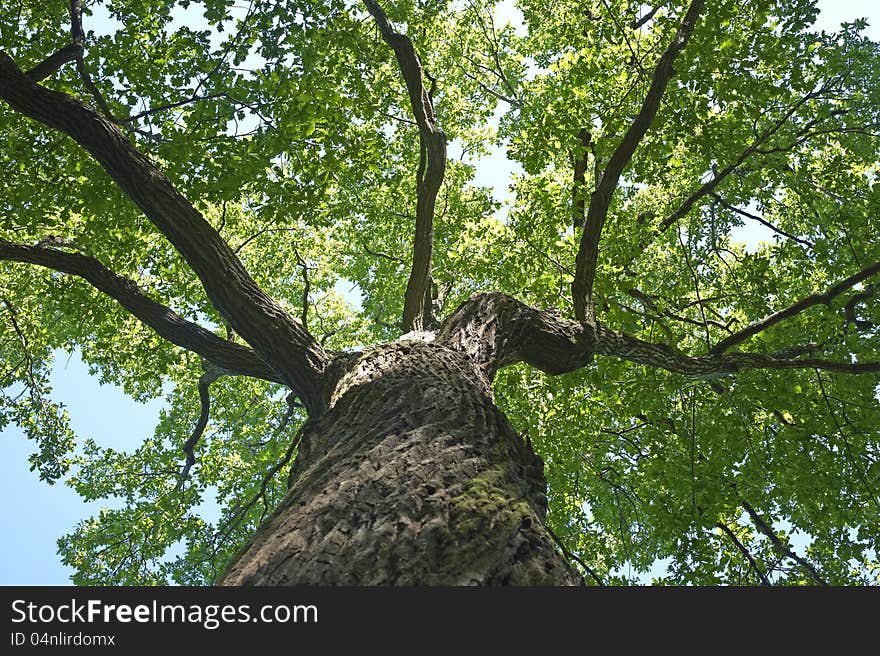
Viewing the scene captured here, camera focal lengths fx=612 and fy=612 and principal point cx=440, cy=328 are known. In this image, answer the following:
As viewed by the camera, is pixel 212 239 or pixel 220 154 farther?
pixel 220 154

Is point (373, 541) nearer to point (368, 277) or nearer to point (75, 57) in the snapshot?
point (75, 57)

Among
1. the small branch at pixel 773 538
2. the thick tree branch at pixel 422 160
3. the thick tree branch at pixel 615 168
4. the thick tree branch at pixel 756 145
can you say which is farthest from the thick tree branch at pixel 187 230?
the small branch at pixel 773 538

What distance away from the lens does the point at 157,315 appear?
5941 mm

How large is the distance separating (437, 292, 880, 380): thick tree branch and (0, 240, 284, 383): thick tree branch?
2.08m

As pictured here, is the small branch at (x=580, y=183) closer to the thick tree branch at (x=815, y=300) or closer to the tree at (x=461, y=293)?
the tree at (x=461, y=293)

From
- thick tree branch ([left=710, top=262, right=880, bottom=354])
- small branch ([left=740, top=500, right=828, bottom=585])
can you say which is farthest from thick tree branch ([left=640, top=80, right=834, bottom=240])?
small branch ([left=740, top=500, right=828, bottom=585])

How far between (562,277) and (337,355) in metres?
4.21

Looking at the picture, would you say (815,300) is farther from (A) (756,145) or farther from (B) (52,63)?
(B) (52,63)

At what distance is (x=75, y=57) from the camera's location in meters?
5.83

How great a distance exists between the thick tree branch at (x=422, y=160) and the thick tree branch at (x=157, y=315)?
1.90 metres

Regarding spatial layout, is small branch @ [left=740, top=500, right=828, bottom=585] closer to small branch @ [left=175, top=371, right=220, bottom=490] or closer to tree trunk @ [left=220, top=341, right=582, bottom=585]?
tree trunk @ [left=220, top=341, right=582, bottom=585]

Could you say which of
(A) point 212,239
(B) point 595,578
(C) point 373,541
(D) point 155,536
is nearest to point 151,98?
(A) point 212,239

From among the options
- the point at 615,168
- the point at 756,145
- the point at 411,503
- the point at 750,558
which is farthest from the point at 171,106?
the point at 750,558

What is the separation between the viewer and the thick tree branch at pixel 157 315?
5910mm
